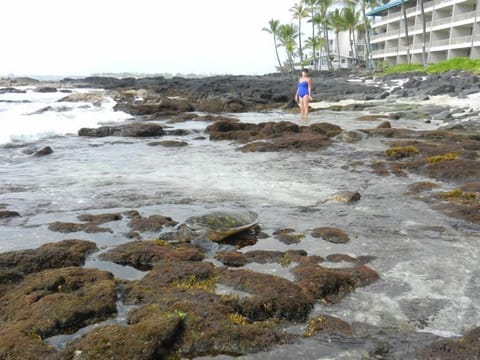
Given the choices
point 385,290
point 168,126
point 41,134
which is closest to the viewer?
point 385,290

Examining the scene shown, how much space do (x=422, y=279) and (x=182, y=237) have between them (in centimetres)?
298

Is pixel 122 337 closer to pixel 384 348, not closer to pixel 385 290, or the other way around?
pixel 384 348

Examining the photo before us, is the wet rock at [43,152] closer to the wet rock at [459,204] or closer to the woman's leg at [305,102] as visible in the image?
the wet rock at [459,204]

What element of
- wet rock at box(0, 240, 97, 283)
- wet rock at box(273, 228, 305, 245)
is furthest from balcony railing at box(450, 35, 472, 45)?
wet rock at box(0, 240, 97, 283)

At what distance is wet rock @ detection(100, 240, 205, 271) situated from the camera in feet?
16.5

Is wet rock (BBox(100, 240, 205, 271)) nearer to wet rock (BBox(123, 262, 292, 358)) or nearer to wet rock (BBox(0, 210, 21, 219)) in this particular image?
wet rock (BBox(123, 262, 292, 358))

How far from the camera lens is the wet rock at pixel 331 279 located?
170 inches

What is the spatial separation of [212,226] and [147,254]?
3.43 feet

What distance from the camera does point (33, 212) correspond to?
7.09m

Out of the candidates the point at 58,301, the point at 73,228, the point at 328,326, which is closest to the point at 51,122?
the point at 73,228

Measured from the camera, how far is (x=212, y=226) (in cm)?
584

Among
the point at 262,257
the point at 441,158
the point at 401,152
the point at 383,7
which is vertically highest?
the point at 383,7

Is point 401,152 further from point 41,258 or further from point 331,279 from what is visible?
point 41,258

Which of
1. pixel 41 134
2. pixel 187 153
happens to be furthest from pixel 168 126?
pixel 187 153
